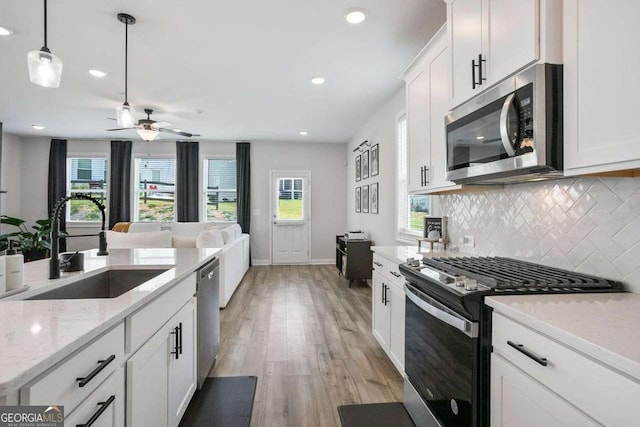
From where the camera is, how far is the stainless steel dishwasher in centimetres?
211

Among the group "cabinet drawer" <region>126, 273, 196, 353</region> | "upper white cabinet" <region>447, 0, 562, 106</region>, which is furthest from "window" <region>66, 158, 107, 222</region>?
"upper white cabinet" <region>447, 0, 562, 106</region>

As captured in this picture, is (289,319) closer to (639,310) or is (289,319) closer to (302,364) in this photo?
(302,364)

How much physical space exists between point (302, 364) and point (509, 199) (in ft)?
6.25

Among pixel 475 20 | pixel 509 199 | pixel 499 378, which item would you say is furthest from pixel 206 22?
pixel 499 378

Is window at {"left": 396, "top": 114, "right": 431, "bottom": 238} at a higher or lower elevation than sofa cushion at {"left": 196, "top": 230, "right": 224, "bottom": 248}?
higher

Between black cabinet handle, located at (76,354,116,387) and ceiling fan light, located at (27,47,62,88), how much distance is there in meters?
1.62

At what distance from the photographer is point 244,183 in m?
7.17

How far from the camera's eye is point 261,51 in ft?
10.2

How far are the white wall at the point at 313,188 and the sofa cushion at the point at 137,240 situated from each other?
3265mm

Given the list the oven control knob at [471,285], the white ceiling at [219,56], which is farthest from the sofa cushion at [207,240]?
the oven control knob at [471,285]

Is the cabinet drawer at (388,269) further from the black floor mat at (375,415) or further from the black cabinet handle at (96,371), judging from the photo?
the black cabinet handle at (96,371)

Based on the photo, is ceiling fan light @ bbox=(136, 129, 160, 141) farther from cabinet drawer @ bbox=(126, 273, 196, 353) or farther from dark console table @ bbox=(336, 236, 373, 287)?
cabinet drawer @ bbox=(126, 273, 196, 353)

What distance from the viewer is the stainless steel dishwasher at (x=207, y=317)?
211 cm

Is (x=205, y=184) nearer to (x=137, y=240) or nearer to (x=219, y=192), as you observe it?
(x=219, y=192)
